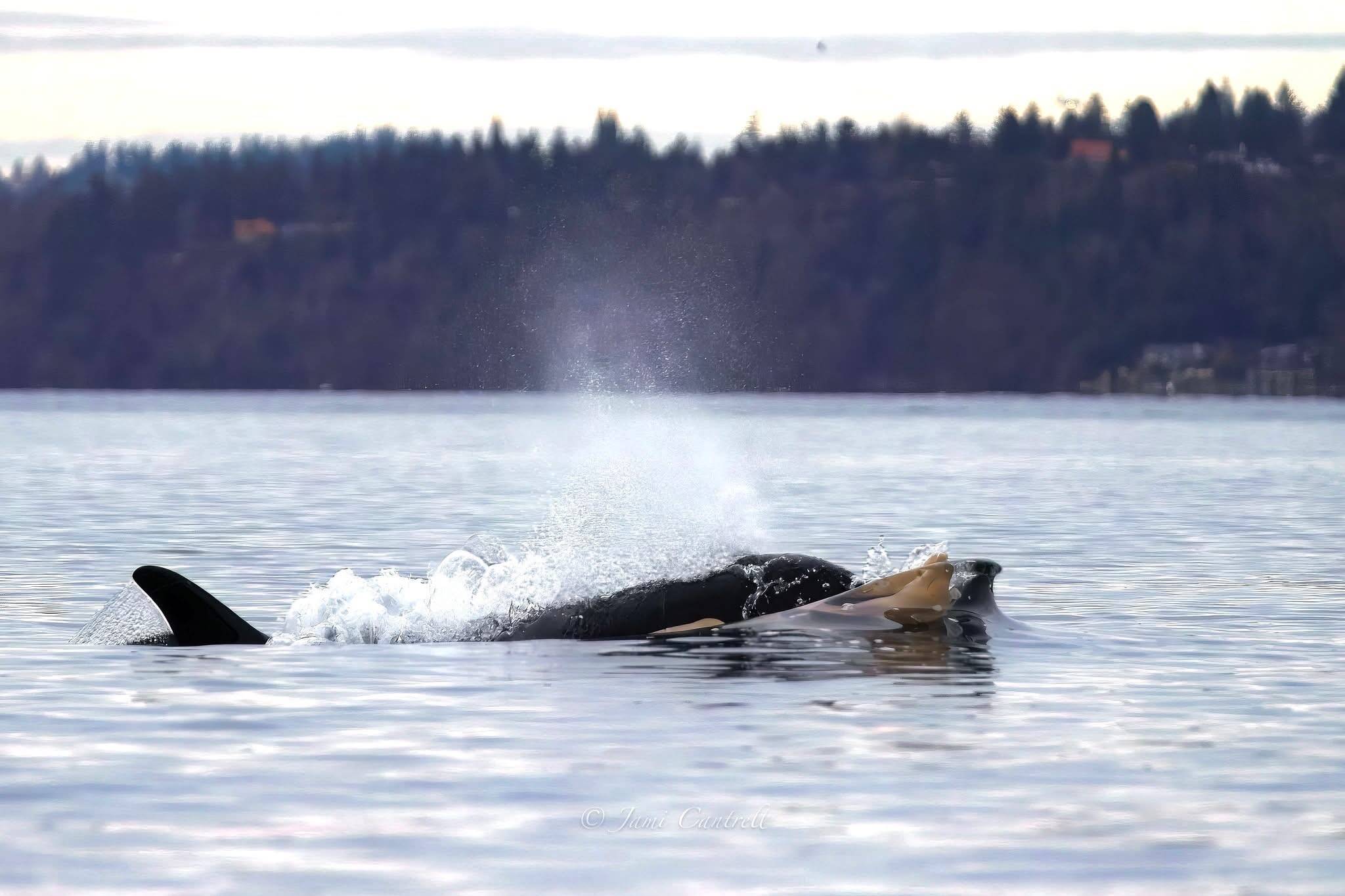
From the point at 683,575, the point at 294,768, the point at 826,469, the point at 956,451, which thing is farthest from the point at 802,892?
the point at 956,451

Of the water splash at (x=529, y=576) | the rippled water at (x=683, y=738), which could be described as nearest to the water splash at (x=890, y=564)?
the rippled water at (x=683, y=738)

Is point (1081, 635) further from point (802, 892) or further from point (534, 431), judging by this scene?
point (534, 431)

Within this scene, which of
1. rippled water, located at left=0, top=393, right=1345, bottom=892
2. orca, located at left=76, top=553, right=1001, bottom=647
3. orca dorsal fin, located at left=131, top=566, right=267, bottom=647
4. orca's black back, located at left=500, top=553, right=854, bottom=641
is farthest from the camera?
orca's black back, located at left=500, top=553, right=854, bottom=641

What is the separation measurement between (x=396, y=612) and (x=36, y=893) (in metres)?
A: 11.5

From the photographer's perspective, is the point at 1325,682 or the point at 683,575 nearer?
the point at 1325,682

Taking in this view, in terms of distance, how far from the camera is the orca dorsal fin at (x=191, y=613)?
20.3 meters

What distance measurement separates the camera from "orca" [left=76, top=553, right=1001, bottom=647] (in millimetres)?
20516

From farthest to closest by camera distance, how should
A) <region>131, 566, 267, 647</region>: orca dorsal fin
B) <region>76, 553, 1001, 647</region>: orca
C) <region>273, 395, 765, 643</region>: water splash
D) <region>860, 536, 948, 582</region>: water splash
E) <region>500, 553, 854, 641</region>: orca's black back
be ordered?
<region>273, 395, 765, 643</region>: water splash < <region>860, 536, 948, 582</region>: water splash < <region>500, 553, 854, 641</region>: orca's black back < <region>76, 553, 1001, 647</region>: orca < <region>131, 566, 267, 647</region>: orca dorsal fin

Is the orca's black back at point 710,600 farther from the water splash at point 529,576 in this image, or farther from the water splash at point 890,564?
the water splash at point 890,564

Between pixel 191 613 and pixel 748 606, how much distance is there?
5045 mm

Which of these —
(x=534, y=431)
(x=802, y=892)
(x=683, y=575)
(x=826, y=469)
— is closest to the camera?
(x=802, y=892)

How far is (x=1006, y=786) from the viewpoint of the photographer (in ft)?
45.1

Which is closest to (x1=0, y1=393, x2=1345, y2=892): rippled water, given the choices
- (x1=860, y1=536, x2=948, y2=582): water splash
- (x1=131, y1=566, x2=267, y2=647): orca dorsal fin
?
(x1=131, y1=566, x2=267, y2=647): orca dorsal fin

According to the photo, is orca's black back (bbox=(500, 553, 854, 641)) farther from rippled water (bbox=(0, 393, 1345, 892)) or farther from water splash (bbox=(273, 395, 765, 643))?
rippled water (bbox=(0, 393, 1345, 892))
